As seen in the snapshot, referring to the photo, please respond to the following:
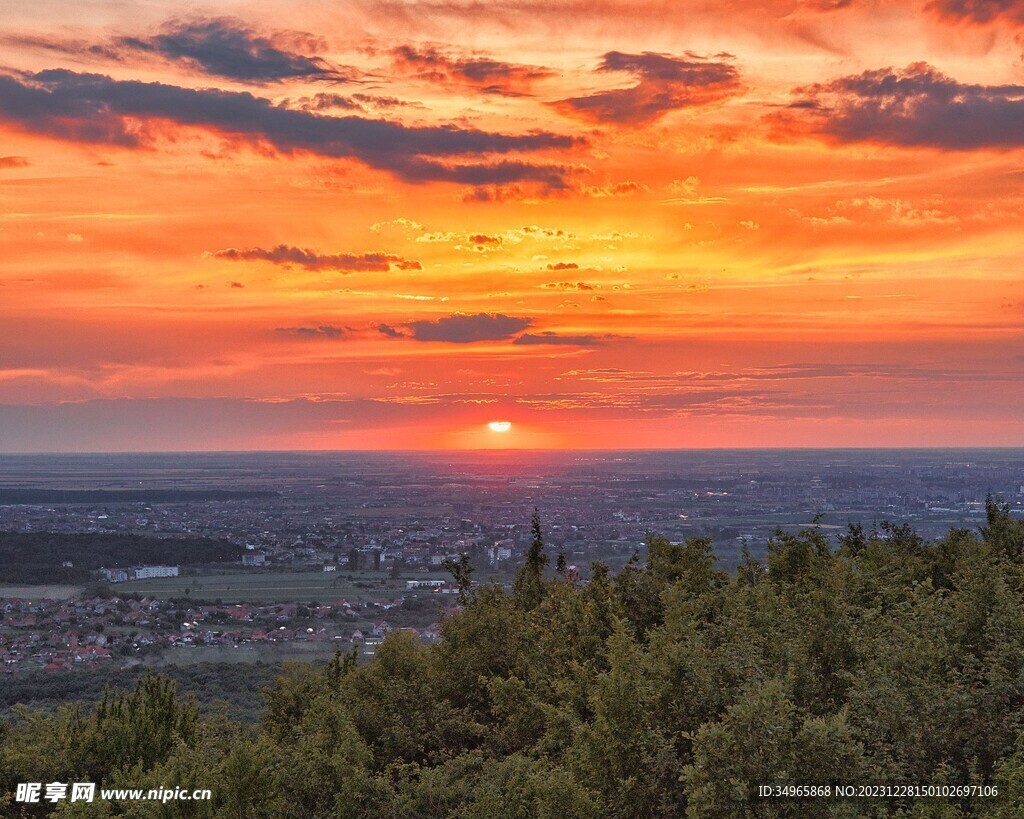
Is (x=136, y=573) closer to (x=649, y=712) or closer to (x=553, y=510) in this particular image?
(x=553, y=510)

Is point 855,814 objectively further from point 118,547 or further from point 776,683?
point 118,547

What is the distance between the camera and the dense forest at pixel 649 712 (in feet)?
56.1

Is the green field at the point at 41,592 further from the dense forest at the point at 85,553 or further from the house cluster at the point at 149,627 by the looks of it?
the dense forest at the point at 85,553

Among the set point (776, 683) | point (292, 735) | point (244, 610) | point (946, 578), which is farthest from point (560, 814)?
point (244, 610)

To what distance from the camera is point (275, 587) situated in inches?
4186

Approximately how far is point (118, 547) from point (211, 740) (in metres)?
102

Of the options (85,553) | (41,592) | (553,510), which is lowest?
(41,592)

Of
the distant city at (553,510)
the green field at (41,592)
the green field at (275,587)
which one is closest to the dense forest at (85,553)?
the green field at (41,592)

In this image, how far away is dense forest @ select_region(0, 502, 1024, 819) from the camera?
17094 mm

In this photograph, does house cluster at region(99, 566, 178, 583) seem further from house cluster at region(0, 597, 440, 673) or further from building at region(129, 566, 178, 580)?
house cluster at region(0, 597, 440, 673)

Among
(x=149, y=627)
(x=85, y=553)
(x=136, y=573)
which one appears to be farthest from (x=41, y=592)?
(x=149, y=627)

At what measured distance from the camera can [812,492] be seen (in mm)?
128875

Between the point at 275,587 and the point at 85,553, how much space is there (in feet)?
87.9

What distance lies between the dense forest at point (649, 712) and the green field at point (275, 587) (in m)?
59.8
